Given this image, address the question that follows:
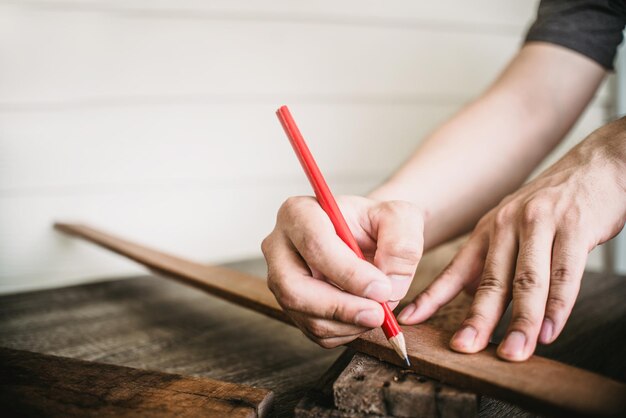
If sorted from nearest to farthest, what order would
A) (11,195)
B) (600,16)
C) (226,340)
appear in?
(226,340)
(600,16)
(11,195)

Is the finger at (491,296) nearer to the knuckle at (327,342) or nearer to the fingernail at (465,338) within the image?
the fingernail at (465,338)

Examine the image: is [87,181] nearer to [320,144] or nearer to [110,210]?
[110,210]

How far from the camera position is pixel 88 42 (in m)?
1.15

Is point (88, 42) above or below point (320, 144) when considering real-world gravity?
above

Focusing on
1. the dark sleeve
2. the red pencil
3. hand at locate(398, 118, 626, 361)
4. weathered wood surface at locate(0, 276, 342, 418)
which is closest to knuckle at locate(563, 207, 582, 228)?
hand at locate(398, 118, 626, 361)

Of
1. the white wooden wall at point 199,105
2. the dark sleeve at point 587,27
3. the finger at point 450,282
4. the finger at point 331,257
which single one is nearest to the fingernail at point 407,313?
the finger at point 450,282

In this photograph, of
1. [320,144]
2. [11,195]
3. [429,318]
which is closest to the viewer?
[429,318]

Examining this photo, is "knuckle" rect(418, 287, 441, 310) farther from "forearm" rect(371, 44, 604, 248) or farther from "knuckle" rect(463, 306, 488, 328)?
"forearm" rect(371, 44, 604, 248)

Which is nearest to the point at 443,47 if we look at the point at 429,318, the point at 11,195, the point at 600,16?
the point at 600,16

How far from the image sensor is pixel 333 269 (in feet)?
1.37

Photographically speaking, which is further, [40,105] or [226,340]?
[40,105]

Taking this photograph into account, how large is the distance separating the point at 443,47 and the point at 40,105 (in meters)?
1.19

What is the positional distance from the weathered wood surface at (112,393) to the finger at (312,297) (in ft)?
0.30

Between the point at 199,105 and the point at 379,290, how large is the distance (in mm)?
996
